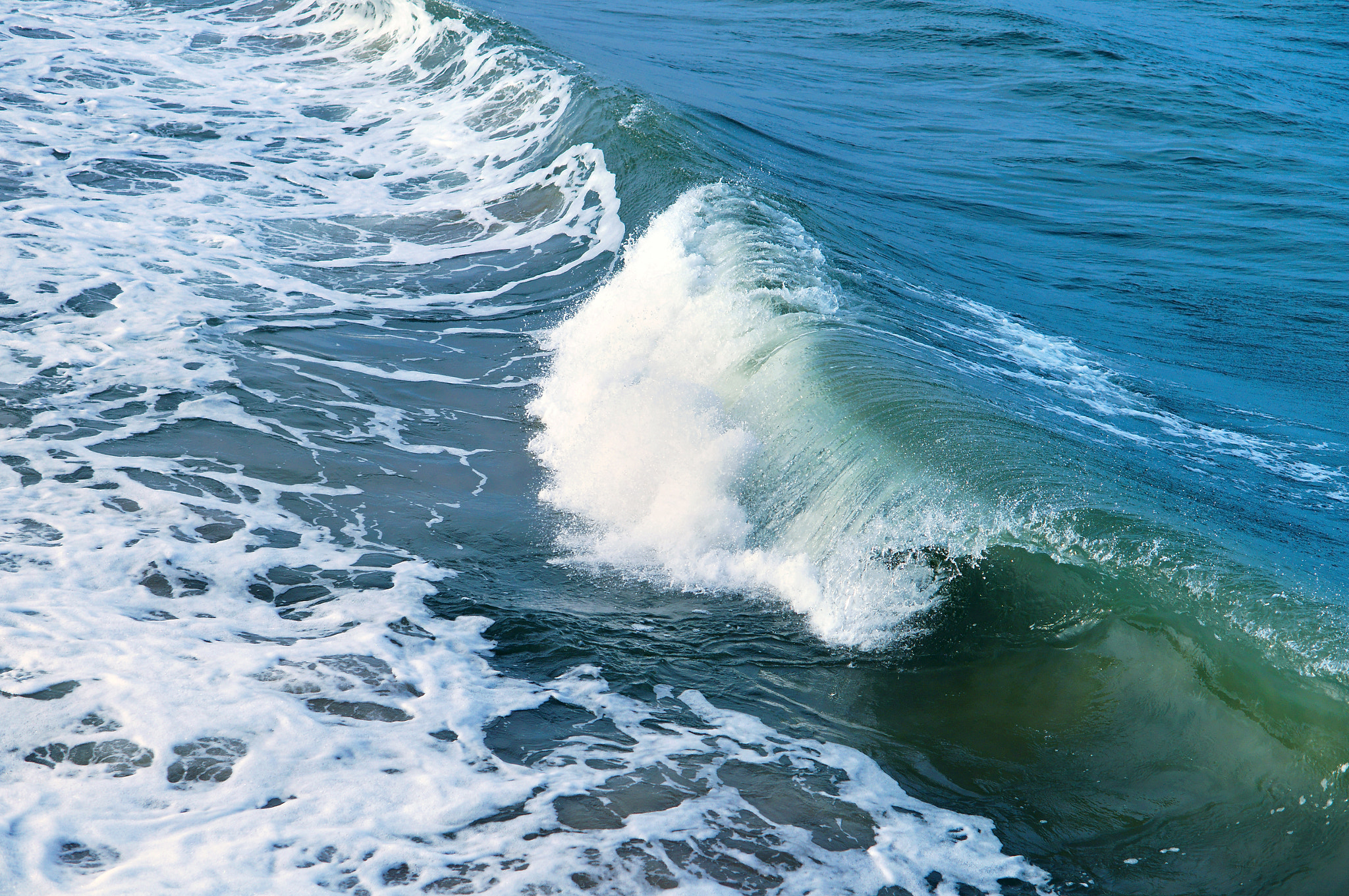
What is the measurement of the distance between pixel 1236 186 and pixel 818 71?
325 inches

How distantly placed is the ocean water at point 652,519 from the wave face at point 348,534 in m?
0.03

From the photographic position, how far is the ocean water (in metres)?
4.01

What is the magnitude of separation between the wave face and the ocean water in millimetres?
28

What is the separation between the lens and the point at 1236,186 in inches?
568

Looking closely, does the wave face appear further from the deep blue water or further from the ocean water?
the deep blue water

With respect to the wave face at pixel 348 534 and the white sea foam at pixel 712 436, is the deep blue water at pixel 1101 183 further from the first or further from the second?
the wave face at pixel 348 534

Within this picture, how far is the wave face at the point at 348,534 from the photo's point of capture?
12.5 ft

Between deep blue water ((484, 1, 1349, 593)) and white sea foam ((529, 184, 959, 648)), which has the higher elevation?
deep blue water ((484, 1, 1349, 593))

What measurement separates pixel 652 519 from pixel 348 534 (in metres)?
1.92

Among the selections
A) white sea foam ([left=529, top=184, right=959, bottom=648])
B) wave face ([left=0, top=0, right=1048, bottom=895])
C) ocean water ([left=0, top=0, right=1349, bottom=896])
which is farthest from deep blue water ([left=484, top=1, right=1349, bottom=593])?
wave face ([left=0, top=0, right=1048, bottom=895])

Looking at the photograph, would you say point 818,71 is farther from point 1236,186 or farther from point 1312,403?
point 1312,403

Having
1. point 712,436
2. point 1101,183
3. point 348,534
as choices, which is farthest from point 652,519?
point 1101,183

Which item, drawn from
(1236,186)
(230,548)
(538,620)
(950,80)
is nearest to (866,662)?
(538,620)

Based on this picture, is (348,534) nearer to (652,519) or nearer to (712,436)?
(652,519)
